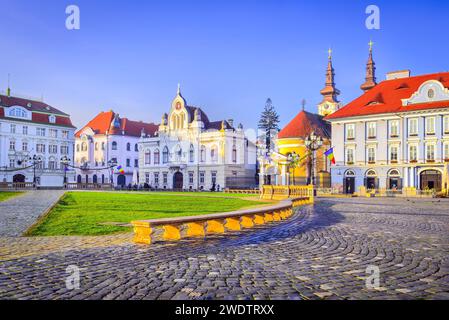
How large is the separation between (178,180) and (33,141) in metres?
26.7

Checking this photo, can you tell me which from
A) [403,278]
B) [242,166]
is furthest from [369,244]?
[242,166]

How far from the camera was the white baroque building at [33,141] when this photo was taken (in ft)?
235

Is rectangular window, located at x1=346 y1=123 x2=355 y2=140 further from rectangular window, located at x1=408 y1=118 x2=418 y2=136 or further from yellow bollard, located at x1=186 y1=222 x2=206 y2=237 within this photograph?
yellow bollard, located at x1=186 y1=222 x2=206 y2=237

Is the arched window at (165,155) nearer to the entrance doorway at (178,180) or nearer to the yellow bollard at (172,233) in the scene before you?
the entrance doorway at (178,180)

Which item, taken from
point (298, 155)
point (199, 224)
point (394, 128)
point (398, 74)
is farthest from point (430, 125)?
point (199, 224)

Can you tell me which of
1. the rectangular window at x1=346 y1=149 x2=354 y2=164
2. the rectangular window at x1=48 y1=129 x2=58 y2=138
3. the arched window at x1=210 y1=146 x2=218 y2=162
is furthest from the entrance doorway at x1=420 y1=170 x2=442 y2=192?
the rectangular window at x1=48 y1=129 x2=58 y2=138

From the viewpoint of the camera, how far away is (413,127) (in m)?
48.9

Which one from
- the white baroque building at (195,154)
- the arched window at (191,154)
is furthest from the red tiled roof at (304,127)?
the arched window at (191,154)

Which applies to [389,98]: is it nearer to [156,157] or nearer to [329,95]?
[329,95]

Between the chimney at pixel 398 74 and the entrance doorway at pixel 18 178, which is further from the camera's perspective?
the entrance doorway at pixel 18 178

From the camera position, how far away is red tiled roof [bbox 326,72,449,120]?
5031 cm

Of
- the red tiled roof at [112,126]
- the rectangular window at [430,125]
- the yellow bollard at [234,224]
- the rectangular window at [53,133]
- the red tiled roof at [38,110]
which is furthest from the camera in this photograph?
the red tiled roof at [112,126]
